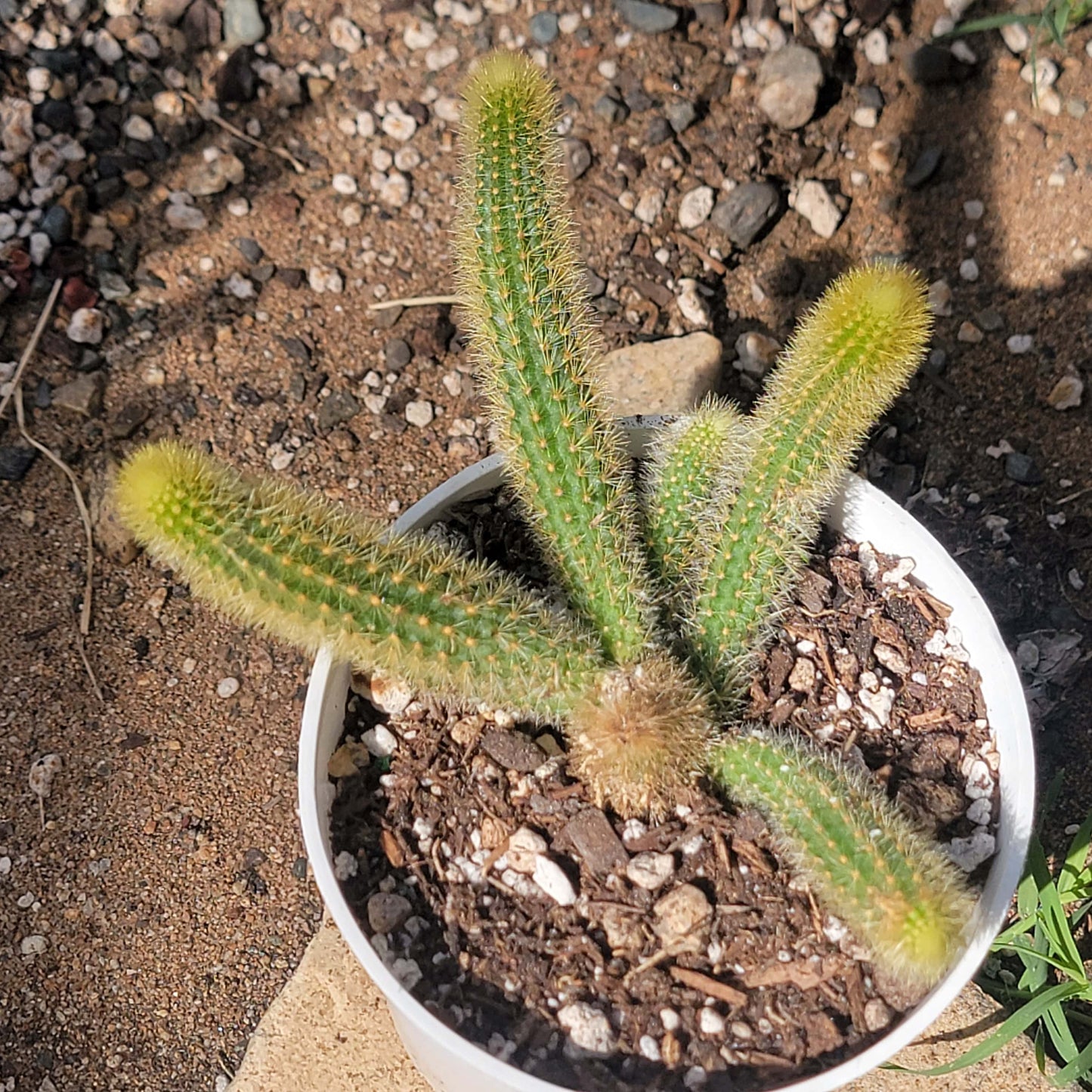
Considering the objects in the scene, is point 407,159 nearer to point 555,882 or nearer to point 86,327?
point 86,327

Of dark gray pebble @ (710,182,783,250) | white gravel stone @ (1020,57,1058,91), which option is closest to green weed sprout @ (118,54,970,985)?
dark gray pebble @ (710,182,783,250)

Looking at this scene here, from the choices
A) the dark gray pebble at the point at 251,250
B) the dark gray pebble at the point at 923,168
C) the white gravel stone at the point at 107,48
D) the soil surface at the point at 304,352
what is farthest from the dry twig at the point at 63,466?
the dark gray pebble at the point at 923,168

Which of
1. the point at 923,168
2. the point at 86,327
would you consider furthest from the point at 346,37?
the point at 923,168

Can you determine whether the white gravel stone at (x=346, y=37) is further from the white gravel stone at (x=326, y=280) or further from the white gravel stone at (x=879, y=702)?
the white gravel stone at (x=879, y=702)

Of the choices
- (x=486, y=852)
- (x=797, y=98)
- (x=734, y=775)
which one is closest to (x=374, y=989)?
(x=486, y=852)

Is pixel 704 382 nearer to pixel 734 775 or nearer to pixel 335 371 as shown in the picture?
pixel 335 371
